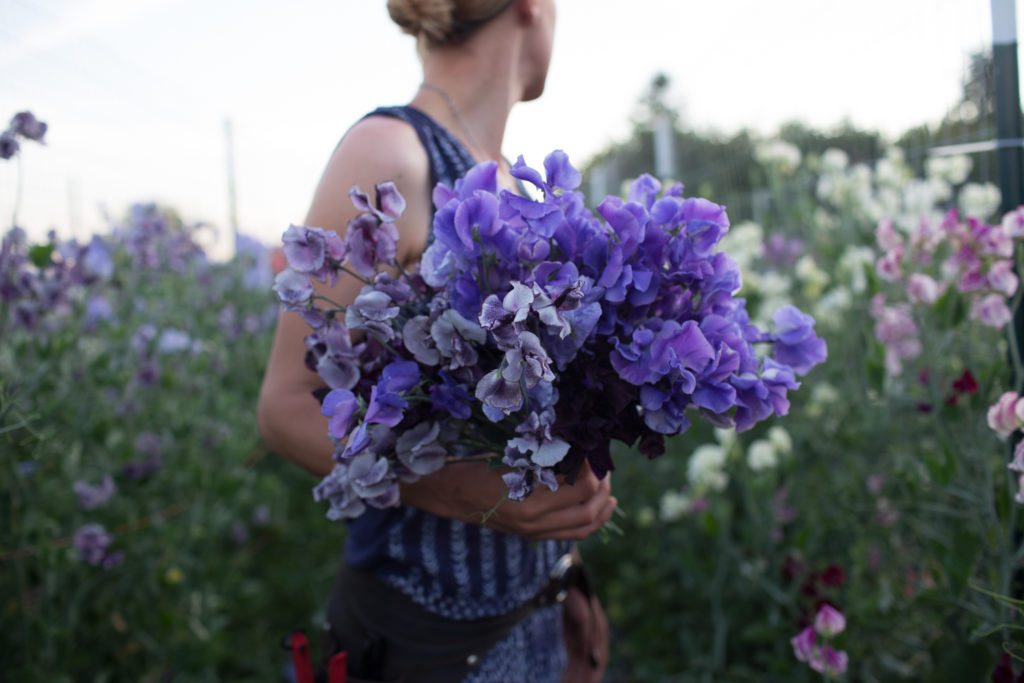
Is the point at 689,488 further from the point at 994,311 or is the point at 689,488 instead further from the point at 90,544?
the point at 90,544

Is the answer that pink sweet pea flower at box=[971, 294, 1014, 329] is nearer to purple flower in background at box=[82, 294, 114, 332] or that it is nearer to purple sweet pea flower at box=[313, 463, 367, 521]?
purple sweet pea flower at box=[313, 463, 367, 521]

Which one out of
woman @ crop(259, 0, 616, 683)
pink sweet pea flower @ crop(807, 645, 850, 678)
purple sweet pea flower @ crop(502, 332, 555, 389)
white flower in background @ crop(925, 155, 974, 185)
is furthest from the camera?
white flower in background @ crop(925, 155, 974, 185)

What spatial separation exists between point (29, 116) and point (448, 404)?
0.91m

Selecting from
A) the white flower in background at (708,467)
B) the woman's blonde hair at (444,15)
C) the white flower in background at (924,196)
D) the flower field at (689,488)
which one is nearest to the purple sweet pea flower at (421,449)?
the flower field at (689,488)

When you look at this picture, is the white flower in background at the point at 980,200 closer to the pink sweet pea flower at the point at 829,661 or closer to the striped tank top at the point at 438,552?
the pink sweet pea flower at the point at 829,661

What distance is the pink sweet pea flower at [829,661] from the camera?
4.23 ft

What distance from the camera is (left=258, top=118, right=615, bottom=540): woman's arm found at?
1.01 metres

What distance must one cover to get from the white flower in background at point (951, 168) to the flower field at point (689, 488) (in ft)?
0.06

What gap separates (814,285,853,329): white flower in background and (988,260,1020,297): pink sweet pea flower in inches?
56.0

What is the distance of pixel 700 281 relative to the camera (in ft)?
2.82

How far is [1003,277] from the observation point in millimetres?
1209

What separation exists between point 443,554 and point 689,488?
1.61m

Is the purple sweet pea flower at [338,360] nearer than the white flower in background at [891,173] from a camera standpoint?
Yes

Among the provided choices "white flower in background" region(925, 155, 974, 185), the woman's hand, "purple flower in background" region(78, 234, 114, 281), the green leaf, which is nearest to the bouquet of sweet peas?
the woman's hand
